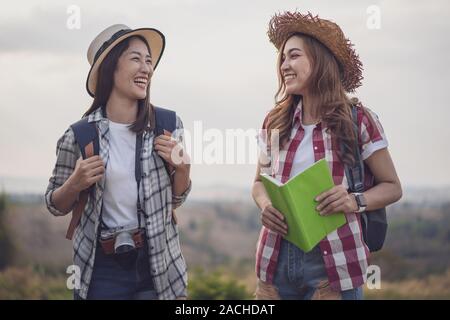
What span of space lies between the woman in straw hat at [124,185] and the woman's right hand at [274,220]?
43cm

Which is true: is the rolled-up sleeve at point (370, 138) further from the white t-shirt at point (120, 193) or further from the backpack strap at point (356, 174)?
the white t-shirt at point (120, 193)

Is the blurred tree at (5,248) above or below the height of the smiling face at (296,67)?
below

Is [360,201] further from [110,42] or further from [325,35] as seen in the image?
[110,42]

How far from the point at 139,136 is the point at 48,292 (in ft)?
5.48

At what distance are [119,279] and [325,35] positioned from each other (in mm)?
1500

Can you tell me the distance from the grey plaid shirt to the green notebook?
1.70 feet

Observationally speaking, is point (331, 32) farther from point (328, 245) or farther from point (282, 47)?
point (328, 245)

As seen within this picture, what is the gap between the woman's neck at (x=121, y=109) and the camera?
3.22 m

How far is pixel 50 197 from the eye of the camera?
10.4 feet

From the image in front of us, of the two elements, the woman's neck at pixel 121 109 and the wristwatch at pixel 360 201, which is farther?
the woman's neck at pixel 121 109

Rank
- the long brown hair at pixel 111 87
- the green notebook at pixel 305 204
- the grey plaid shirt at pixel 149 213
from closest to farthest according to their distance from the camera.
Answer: the green notebook at pixel 305 204
the grey plaid shirt at pixel 149 213
the long brown hair at pixel 111 87

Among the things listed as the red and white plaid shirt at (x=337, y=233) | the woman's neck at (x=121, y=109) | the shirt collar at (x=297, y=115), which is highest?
the woman's neck at (x=121, y=109)

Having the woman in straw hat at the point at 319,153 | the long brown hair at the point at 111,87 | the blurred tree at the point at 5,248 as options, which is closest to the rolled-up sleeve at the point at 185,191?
the long brown hair at the point at 111,87
